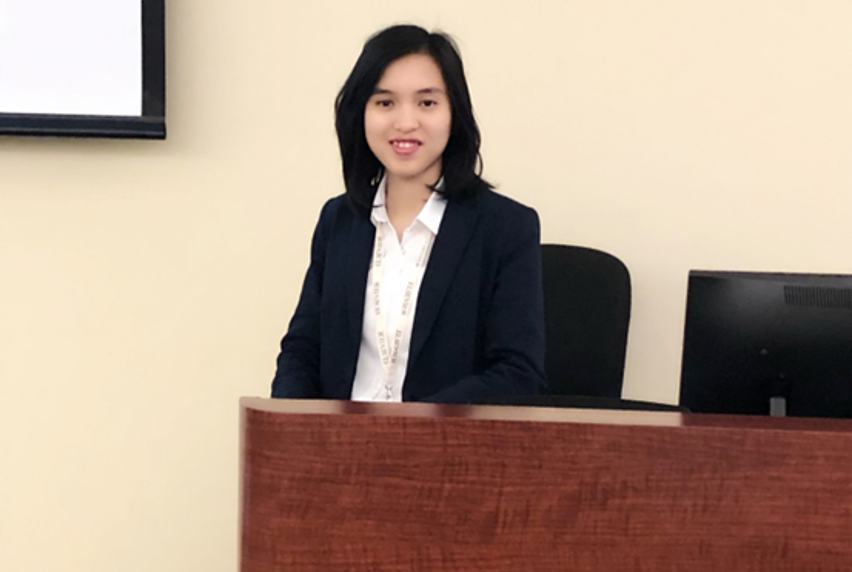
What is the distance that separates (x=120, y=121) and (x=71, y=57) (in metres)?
0.20

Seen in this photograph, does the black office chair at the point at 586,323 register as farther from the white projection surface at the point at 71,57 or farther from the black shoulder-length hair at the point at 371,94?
the white projection surface at the point at 71,57

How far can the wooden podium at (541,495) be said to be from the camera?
0.55 metres

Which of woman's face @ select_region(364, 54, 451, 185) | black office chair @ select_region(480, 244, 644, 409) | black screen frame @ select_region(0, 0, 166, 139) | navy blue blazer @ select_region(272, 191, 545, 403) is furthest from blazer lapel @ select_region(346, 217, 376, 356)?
black screen frame @ select_region(0, 0, 166, 139)

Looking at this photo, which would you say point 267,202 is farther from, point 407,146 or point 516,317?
point 516,317

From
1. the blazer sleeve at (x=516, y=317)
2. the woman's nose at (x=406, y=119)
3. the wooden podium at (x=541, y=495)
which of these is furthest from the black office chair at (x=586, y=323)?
the wooden podium at (x=541, y=495)

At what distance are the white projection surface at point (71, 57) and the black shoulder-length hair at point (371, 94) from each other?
826 mm

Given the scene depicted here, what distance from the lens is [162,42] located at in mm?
2139

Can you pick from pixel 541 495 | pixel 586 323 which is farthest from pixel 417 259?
pixel 541 495

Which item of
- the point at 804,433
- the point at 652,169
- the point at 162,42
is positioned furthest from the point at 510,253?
the point at 162,42

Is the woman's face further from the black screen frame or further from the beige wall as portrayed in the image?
the black screen frame

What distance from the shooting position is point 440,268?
150 cm

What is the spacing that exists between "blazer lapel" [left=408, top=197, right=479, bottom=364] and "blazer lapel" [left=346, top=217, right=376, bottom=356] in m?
0.10

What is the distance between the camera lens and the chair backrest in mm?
1956

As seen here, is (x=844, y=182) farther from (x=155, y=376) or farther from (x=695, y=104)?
(x=155, y=376)
